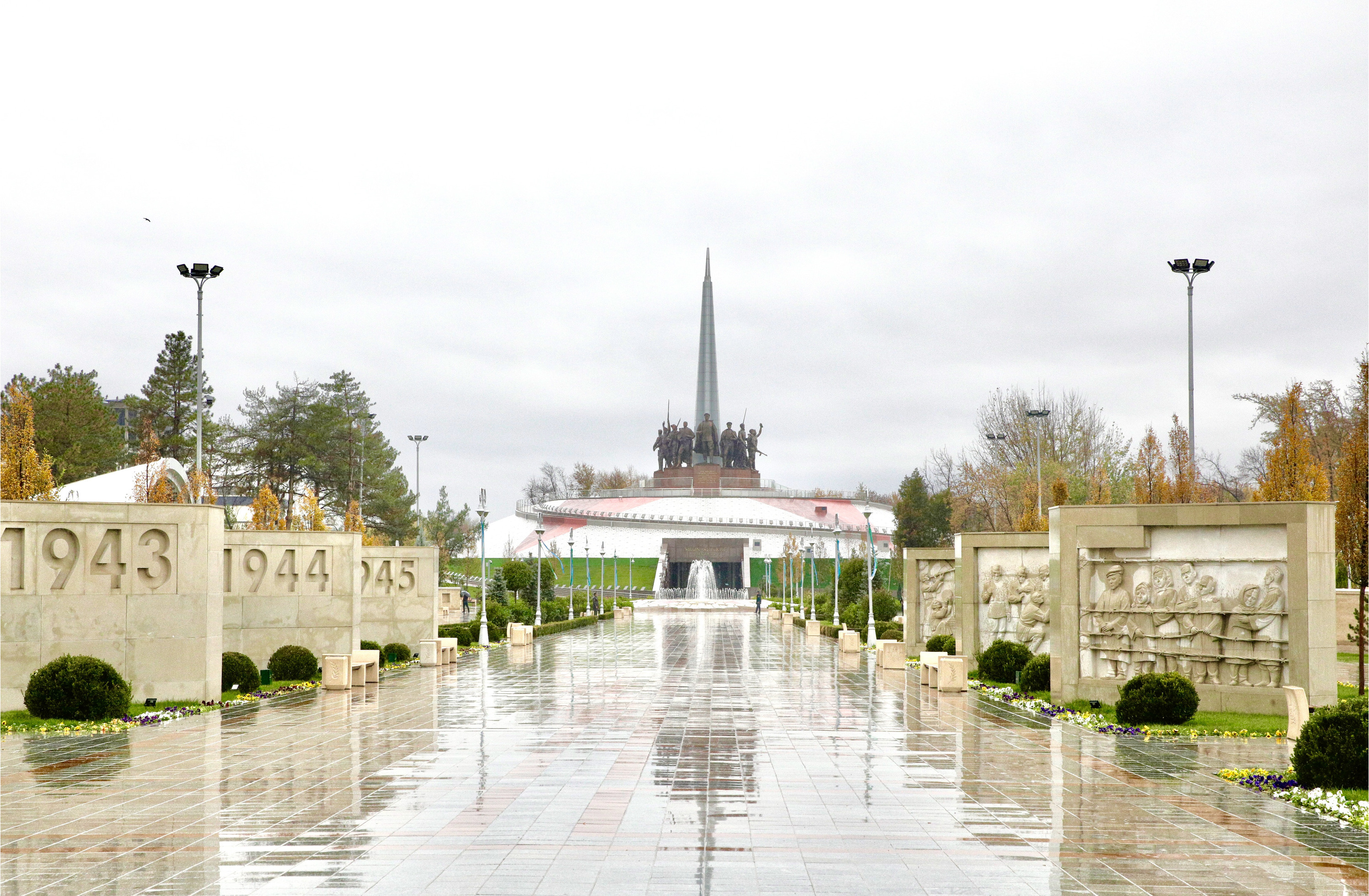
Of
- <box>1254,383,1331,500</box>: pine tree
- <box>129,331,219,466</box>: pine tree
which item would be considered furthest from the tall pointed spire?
<box>1254,383,1331,500</box>: pine tree

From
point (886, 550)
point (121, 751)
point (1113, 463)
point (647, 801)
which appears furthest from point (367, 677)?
point (886, 550)

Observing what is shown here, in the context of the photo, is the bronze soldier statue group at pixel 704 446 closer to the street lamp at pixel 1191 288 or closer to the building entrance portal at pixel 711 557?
the building entrance portal at pixel 711 557

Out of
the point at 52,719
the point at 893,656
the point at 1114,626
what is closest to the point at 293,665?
the point at 52,719

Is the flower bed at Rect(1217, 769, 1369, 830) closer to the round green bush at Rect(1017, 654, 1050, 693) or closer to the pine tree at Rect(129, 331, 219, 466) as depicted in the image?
the round green bush at Rect(1017, 654, 1050, 693)

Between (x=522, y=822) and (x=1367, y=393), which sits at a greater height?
(x=1367, y=393)

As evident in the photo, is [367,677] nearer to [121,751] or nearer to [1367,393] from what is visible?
[121,751]

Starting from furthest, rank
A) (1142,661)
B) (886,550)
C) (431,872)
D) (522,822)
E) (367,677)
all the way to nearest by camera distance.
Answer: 1. (886,550)
2. (367,677)
3. (1142,661)
4. (522,822)
5. (431,872)

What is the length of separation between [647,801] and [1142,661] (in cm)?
970

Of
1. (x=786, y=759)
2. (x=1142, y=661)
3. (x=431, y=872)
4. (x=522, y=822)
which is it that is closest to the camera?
(x=431, y=872)

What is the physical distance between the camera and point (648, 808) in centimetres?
1002

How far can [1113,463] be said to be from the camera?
157 feet

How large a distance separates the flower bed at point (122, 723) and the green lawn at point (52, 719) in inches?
0.9

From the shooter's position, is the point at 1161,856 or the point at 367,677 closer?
the point at 1161,856

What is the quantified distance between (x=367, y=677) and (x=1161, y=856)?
53.3 feet
